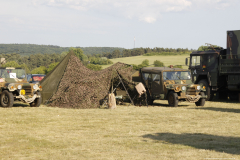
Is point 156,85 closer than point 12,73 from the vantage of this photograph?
No

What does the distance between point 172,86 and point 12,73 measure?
25.6 feet

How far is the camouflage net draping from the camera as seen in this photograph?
53.0 ft

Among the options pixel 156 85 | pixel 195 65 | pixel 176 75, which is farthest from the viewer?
pixel 195 65

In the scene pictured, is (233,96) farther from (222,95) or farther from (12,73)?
(12,73)

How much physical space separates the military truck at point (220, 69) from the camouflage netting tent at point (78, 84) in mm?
5371

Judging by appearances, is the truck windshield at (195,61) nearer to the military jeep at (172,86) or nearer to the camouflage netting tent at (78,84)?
the military jeep at (172,86)

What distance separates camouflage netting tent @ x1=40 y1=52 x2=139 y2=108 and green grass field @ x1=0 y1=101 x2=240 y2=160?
224 cm

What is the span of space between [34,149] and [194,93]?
421 inches

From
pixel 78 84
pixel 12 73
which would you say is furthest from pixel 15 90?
pixel 78 84

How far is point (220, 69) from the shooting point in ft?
64.5

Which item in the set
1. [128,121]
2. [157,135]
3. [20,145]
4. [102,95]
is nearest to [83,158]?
[20,145]

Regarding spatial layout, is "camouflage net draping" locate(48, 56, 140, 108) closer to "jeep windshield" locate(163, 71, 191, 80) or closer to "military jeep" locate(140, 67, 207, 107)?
"military jeep" locate(140, 67, 207, 107)

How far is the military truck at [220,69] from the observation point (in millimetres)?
19250

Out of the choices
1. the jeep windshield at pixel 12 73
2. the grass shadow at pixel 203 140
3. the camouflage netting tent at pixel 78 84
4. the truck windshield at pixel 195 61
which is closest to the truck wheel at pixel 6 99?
the jeep windshield at pixel 12 73
